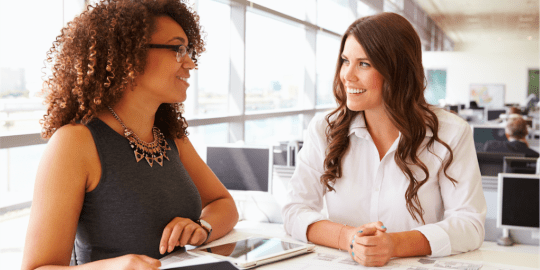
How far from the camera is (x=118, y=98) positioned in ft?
4.21

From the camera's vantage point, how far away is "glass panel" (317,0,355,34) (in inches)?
357

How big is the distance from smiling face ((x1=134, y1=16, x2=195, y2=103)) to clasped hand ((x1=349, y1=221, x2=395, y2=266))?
0.66 meters

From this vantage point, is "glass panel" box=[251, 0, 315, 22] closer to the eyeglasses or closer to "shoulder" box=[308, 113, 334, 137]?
"shoulder" box=[308, 113, 334, 137]

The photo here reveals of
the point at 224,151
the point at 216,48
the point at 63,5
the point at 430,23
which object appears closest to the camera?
the point at 224,151

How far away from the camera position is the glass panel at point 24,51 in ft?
9.78

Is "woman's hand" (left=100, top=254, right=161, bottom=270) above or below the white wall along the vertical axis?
below

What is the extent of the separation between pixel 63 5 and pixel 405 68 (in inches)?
108

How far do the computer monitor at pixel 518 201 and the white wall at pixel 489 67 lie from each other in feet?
49.2

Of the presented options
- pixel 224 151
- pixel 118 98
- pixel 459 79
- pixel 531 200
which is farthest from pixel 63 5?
pixel 459 79

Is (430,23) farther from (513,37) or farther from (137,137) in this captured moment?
(137,137)

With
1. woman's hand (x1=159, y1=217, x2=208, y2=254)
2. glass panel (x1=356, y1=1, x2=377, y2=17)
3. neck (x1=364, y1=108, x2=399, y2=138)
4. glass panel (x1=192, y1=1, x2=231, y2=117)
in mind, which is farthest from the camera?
glass panel (x1=356, y1=1, x2=377, y2=17)

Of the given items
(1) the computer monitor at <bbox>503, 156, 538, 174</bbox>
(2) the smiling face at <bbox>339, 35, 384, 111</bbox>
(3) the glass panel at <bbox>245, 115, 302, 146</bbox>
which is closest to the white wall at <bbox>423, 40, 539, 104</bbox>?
(3) the glass panel at <bbox>245, 115, 302, 146</bbox>

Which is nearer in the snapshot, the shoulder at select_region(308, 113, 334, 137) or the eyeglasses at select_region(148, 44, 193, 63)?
the eyeglasses at select_region(148, 44, 193, 63)

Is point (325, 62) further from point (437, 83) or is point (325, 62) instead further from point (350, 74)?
point (437, 83)
